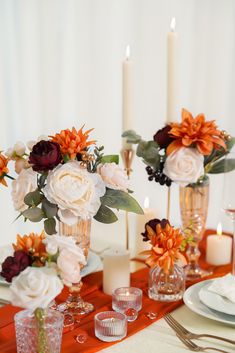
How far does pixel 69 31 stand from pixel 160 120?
2.75 ft

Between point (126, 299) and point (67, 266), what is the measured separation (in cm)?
39

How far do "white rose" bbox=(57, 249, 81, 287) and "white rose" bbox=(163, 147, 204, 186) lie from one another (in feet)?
1.71

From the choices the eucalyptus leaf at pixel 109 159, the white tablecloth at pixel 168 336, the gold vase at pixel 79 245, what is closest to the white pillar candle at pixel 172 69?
the eucalyptus leaf at pixel 109 159

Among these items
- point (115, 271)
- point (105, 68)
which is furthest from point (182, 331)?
point (105, 68)

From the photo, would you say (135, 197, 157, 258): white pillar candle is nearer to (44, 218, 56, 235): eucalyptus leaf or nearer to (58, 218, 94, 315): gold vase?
(58, 218, 94, 315): gold vase

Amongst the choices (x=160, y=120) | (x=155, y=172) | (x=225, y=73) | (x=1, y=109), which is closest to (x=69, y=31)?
(x=1, y=109)

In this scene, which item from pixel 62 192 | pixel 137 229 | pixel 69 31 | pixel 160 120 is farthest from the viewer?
pixel 160 120

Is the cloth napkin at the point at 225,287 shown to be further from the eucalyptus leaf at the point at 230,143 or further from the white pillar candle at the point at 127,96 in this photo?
the white pillar candle at the point at 127,96

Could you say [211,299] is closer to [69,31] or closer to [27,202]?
[27,202]

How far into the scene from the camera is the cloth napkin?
129 cm

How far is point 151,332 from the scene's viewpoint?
4.00 feet

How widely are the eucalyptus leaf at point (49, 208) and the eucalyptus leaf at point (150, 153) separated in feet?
1.21

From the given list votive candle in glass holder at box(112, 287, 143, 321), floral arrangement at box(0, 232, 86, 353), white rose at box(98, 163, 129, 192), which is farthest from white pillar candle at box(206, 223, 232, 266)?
floral arrangement at box(0, 232, 86, 353)

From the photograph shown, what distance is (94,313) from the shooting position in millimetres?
1308
